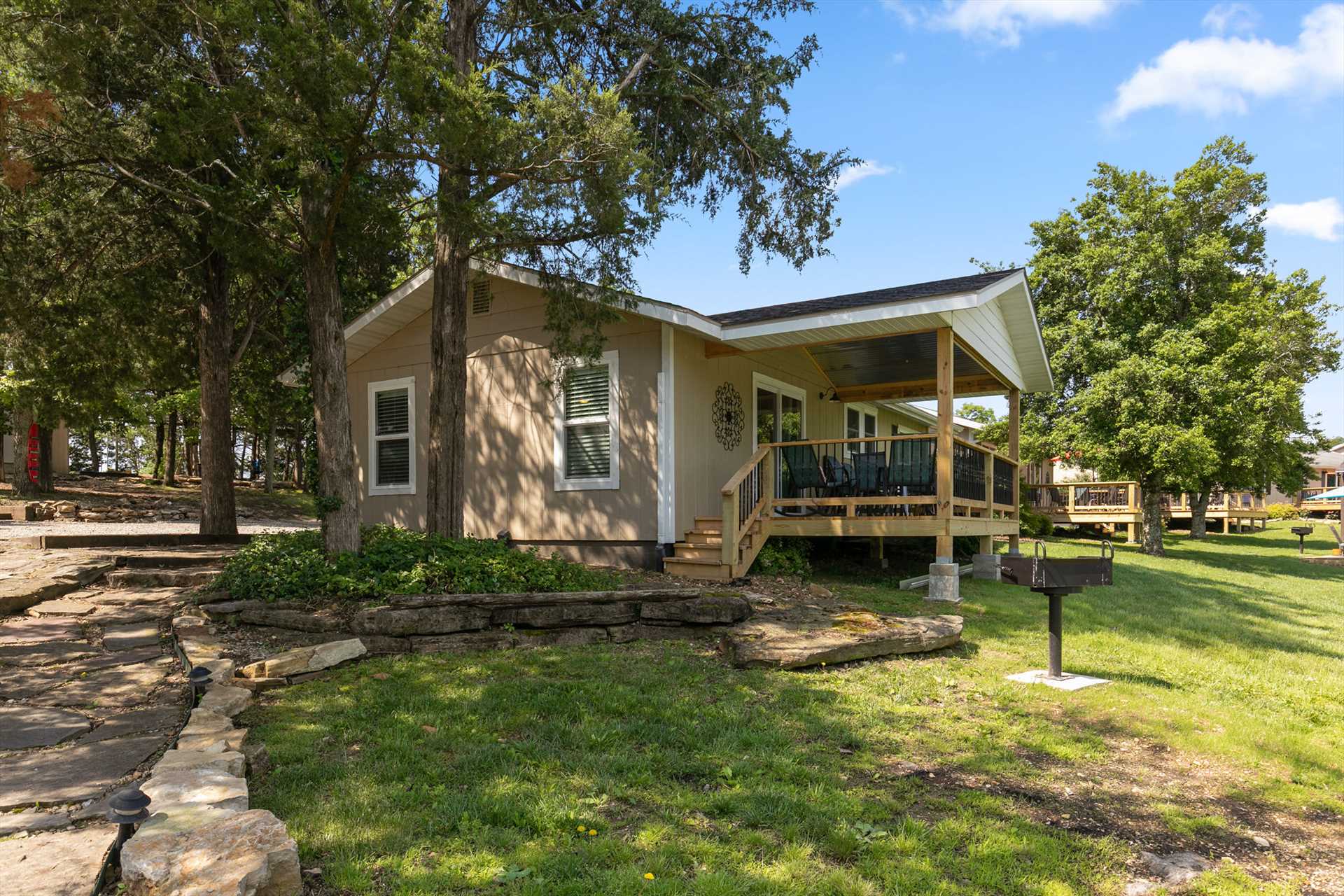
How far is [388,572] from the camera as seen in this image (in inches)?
254

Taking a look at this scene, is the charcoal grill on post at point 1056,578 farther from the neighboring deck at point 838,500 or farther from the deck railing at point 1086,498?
the deck railing at point 1086,498

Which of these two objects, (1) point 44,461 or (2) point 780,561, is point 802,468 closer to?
(2) point 780,561

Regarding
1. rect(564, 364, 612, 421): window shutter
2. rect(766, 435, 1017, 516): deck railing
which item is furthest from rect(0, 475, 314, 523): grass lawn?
rect(766, 435, 1017, 516): deck railing

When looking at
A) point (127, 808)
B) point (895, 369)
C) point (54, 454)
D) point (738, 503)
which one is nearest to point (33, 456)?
point (54, 454)

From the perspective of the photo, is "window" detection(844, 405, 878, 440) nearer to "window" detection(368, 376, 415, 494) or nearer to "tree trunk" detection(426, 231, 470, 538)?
"window" detection(368, 376, 415, 494)

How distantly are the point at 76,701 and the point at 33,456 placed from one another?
56.4ft

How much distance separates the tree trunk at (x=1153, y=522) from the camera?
18.5 m

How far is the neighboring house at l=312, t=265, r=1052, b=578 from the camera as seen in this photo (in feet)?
29.7

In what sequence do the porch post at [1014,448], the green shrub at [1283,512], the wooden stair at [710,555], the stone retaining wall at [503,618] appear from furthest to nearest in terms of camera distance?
the green shrub at [1283,512], the porch post at [1014,448], the wooden stair at [710,555], the stone retaining wall at [503,618]

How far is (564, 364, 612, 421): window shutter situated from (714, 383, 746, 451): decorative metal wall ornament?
4.90 ft

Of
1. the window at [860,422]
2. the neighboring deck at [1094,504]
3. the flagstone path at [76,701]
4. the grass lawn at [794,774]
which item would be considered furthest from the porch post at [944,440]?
the neighboring deck at [1094,504]

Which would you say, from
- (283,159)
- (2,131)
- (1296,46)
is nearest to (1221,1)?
(1296,46)

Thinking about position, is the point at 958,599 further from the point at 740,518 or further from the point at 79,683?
the point at 79,683

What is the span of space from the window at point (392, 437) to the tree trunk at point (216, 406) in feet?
6.34
